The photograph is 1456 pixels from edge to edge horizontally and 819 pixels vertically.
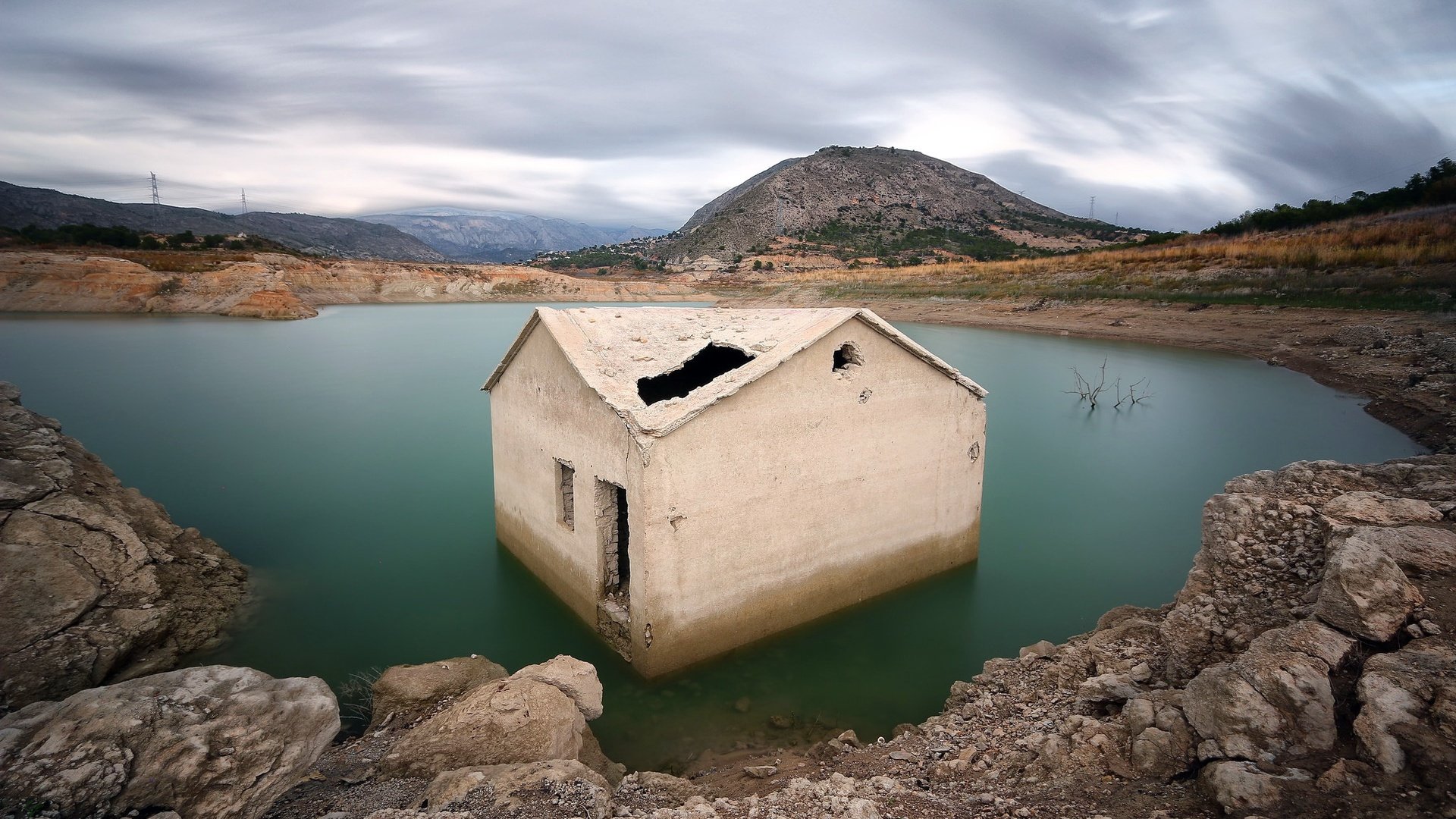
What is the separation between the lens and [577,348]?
303 inches

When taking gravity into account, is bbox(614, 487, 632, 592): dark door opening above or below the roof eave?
below

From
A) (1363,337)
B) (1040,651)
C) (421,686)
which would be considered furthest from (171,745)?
(1363,337)

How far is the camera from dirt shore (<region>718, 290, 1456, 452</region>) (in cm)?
1844

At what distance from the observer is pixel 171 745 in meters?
3.91

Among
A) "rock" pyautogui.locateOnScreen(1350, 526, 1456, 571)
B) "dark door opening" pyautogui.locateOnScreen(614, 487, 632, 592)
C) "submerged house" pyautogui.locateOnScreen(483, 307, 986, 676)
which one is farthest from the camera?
"dark door opening" pyautogui.locateOnScreen(614, 487, 632, 592)

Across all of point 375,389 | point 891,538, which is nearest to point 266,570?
point 891,538

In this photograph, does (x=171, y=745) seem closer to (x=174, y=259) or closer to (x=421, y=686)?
(x=421, y=686)

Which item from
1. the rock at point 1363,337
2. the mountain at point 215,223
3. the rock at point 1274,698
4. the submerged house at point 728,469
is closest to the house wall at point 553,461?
the submerged house at point 728,469

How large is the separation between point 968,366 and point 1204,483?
44.1 ft

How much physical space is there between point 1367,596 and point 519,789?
16.9ft

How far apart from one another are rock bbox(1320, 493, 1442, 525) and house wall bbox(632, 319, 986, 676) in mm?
4045

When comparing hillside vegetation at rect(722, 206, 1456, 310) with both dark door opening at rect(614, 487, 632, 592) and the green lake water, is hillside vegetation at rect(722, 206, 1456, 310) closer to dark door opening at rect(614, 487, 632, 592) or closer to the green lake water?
the green lake water

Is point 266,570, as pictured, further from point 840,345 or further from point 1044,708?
point 1044,708

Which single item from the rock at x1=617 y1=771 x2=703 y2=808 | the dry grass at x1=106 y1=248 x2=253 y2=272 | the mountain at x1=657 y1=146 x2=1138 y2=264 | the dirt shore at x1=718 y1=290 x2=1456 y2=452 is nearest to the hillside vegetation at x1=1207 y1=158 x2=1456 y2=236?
the dirt shore at x1=718 y1=290 x2=1456 y2=452
